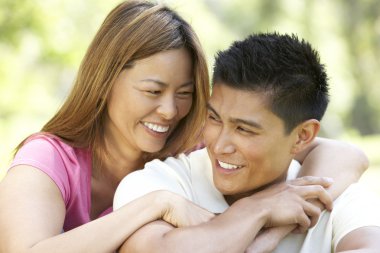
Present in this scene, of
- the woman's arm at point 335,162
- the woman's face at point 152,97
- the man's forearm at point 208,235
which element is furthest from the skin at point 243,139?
the woman's face at point 152,97

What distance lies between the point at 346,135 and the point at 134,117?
559 inches

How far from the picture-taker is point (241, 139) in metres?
2.23

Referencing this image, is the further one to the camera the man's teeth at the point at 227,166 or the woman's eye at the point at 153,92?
the woman's eye at the point at 153,92

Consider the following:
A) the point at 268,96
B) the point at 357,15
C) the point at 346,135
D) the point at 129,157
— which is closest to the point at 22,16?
the point at 129,157

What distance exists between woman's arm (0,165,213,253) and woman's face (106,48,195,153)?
0.44 meters

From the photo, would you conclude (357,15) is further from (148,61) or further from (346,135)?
(148,61)

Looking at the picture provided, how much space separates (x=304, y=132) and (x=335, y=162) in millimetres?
242

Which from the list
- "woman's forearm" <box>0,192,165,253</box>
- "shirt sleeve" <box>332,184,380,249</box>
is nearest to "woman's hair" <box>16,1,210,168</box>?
"woman's forearm" <box>0,192,165,253</box>

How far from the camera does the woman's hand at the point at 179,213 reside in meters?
2.08

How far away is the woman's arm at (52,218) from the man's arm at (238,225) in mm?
43

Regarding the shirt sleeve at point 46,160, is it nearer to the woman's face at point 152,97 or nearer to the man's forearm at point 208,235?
the woman's face at point 152,97

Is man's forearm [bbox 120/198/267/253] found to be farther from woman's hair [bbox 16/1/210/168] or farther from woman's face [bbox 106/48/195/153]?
woman's hair [bbox 16/1/210/168]

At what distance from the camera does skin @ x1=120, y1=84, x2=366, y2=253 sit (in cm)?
200

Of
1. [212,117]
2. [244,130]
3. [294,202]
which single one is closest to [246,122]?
[244,130]
